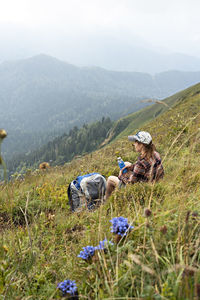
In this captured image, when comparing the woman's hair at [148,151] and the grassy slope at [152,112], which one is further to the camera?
the woman's hair at [148,151]

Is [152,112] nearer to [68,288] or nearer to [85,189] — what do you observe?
[85,189]

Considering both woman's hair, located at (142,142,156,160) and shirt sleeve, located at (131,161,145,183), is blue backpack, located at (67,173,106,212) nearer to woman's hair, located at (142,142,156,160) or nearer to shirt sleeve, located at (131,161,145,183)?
shirt sleeve, located at (131,161,145,183)

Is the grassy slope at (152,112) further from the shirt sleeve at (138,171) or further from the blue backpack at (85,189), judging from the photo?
the blue backpack at (85,189)

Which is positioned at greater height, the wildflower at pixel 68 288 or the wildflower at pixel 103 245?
the wildflower at pixel 103 245

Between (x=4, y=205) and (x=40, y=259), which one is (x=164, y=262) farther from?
(x=4, y=205)

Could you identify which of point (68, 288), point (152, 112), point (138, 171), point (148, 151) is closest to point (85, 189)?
point (138, 171)

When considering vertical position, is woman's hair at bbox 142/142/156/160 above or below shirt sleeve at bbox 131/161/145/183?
above

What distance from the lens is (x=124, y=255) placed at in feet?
5.57

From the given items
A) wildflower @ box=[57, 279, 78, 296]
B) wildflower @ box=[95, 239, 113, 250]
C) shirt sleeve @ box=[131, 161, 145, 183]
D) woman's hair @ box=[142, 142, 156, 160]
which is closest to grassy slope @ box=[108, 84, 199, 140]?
woman's hair @ box=[142, 142, 156, 160]

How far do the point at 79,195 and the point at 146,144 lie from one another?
1726mm

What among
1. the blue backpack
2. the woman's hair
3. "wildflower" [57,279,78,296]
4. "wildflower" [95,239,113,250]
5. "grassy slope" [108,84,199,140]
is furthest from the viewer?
the blue backpack

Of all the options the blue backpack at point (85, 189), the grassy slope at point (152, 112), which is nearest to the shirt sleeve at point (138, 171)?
the blue backpack at point (85, 189)

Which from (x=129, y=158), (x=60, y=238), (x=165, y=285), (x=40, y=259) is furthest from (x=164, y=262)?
(x=129, y=158)

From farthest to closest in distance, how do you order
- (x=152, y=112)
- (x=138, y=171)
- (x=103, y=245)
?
1. (x=152, y=112)
2. (x=138, y=171)
3. (x=103, y=245)
